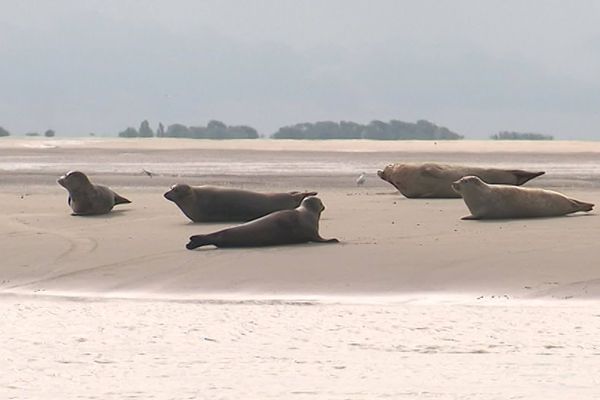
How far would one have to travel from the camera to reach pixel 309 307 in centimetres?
653

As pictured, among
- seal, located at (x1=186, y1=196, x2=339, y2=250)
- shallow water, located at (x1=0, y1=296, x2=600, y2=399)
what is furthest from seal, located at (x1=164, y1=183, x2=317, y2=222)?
shallow water, located at (x1=0, y1=296, x2=600, y2=399)

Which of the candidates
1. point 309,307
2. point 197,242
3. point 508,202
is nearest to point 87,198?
point 197,242

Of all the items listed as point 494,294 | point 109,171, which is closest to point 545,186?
point 109,171

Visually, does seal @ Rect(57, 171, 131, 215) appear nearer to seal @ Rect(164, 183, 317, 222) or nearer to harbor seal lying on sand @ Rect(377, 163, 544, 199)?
seal @ Rect(164, 183, 317, 222)

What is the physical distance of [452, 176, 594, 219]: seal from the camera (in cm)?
1012

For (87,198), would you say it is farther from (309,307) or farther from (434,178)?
Answer: (309,307)

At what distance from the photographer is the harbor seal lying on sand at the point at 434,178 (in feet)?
40.7

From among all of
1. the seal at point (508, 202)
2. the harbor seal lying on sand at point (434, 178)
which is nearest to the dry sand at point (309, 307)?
the seal at point (508, 202)

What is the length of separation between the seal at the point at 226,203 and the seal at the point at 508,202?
4.31 feet

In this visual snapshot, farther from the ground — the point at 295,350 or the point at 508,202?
the point at 508,202

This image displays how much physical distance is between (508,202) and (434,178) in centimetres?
229

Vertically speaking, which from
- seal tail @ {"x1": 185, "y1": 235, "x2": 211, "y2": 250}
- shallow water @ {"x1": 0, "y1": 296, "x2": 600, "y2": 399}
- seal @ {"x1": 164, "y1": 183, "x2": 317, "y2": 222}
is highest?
seal @ {"x1": 164, "y1": 183, "x2": 317, "y2": 222}

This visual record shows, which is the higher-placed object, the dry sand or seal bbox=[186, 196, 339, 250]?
seal bbox=[186, 196, 339, 250]

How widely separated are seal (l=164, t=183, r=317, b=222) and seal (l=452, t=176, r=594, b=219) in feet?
4.31
